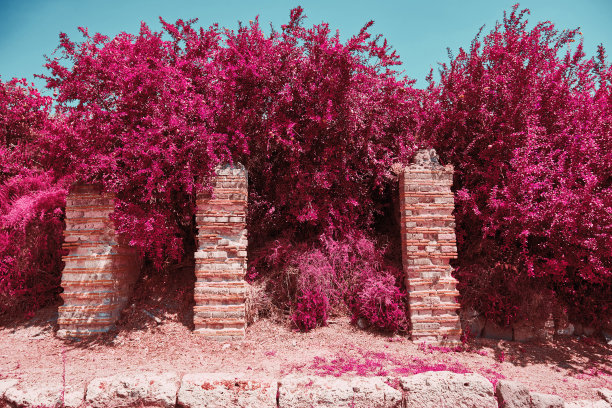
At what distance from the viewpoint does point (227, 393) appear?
408 centimetres

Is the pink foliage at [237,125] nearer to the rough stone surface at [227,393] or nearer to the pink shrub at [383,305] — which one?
the pink shrub at [383,305]

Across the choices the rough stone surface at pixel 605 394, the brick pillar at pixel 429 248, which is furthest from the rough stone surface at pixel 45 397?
the rough stone surface at pixel 605 394

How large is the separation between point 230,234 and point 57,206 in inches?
133

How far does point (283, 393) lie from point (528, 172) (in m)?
4.43

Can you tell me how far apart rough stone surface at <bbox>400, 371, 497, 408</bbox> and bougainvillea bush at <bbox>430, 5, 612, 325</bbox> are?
70.1 inches

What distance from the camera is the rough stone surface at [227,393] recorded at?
4061 millimetres

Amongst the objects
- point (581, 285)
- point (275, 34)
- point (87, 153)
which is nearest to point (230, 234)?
point (87, 153)

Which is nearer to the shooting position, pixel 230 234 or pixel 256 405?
pixel 256 405

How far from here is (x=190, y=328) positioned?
553 centimetres

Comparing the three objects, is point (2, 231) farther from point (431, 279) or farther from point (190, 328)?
point (431, 279)

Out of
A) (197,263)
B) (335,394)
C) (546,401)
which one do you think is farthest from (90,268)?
(546,401)

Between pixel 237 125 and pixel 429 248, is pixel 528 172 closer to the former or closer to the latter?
pixel 429 248

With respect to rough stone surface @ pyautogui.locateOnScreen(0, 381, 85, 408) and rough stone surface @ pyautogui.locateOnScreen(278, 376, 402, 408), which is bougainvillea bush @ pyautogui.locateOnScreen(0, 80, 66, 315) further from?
rough stone surface @ pyautogui.locateOnScreen(278, 376, 402, 408)

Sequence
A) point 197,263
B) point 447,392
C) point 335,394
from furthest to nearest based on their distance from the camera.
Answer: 1. point 197,263
2. point 447,392
3. point 335,394
